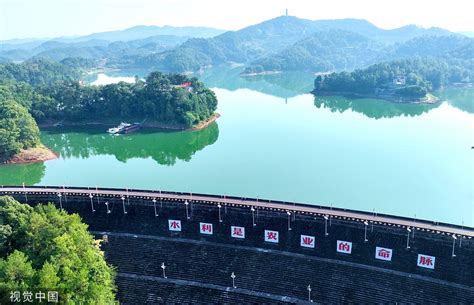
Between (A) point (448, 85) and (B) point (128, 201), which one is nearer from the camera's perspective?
(B) point (128, 201)

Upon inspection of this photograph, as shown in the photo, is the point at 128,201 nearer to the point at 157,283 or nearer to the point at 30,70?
the point at 157,283

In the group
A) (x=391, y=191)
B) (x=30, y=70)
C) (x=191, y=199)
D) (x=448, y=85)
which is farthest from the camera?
(x=30, y=70)

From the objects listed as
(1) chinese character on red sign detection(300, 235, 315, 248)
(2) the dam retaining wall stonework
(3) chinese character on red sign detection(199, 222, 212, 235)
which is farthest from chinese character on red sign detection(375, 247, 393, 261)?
(3) chinese character on red sign detection(199, 222, 212, 235)

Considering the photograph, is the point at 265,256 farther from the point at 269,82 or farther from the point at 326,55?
the point at 326,55

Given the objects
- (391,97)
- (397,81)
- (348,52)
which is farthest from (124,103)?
(348,52)

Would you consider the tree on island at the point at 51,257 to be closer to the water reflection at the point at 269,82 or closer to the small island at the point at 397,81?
the small island at the point at 397,81

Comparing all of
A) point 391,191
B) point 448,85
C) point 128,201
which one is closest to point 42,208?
point 128,201
